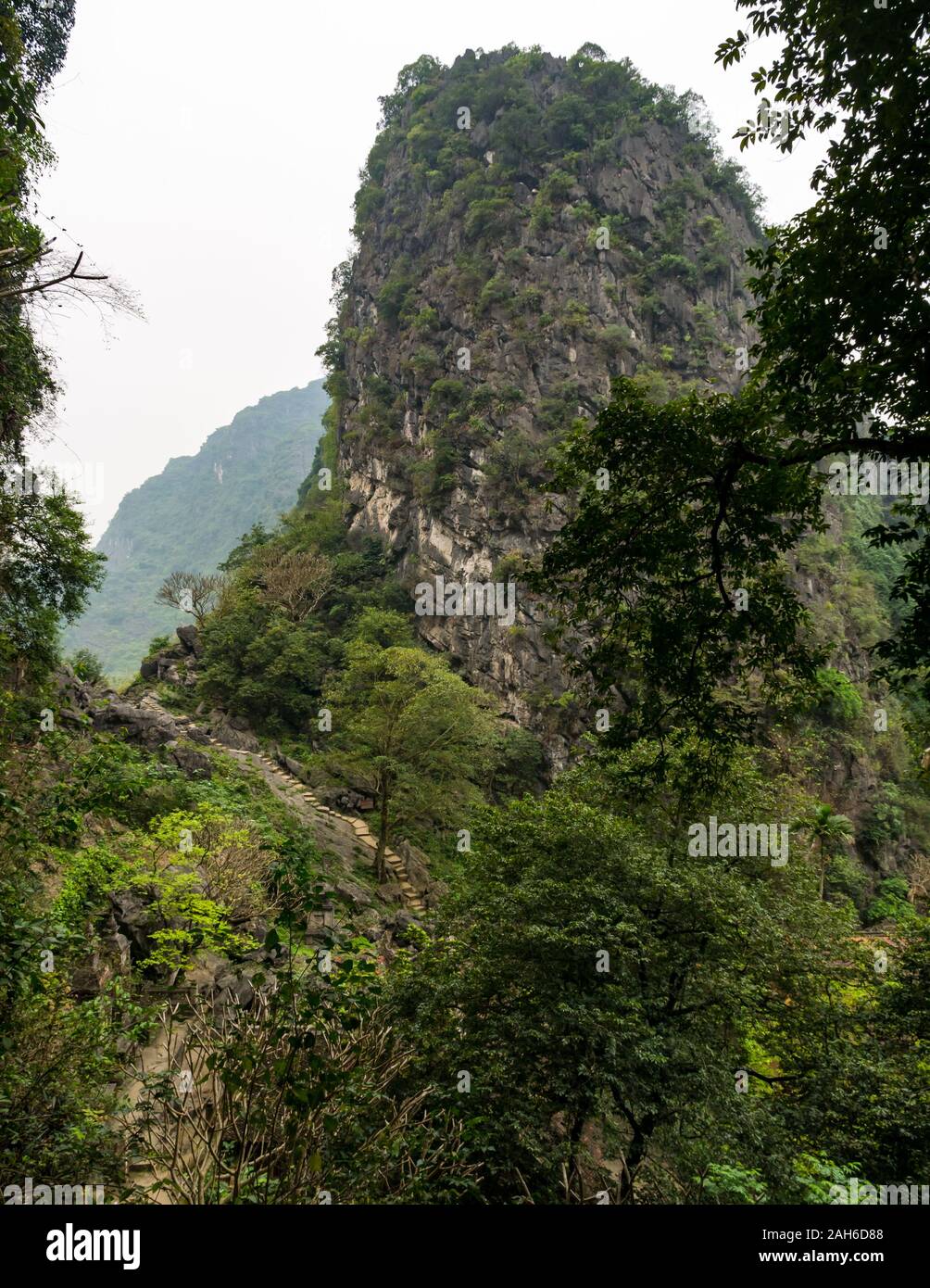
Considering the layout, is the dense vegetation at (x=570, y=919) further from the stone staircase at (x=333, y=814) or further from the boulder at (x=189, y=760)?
Answer: the stone staircase at (x=333, y=814)

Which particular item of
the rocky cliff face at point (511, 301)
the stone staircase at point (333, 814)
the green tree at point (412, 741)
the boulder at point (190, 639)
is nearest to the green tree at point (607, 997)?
the stone staircase at point (333, 814)

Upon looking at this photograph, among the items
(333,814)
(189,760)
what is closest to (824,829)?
(333,814)

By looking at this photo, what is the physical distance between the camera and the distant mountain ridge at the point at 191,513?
237 ft

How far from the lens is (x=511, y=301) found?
3209cm

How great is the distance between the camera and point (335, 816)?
753 inches

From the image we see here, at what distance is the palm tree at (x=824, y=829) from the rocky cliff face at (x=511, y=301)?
946 centimetres

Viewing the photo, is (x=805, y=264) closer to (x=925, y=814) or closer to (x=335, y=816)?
(x=335, y=816)

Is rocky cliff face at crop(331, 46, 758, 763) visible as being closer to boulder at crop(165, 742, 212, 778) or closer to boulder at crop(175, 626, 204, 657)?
boulder at crop(175, 626, 204, 657)

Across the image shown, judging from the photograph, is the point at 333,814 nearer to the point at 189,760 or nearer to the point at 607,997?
the point at 189,760

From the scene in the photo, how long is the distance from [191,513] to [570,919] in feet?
306

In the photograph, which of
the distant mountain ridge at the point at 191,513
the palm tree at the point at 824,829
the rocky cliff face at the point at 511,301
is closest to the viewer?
the palm tree at the point at 824,829

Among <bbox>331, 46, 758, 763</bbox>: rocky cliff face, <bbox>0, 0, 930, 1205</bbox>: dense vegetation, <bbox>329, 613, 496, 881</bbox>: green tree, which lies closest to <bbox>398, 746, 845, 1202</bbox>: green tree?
<bbox>0, 0, 930, 1205</bbox>: dense vegetation

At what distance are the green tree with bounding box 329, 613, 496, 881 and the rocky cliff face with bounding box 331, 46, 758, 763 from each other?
24.2 ft
